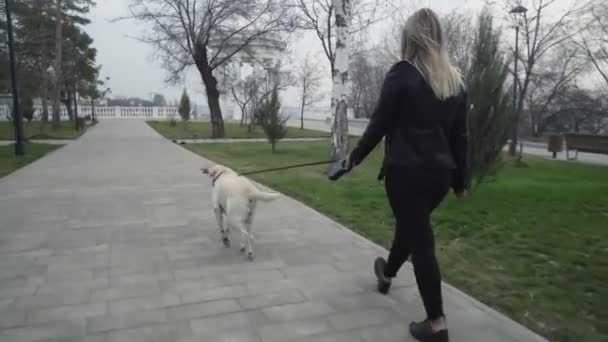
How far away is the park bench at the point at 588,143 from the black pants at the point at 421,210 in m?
14.9

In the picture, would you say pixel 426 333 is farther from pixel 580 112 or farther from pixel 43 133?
pixel 580 112

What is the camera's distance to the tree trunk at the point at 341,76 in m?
9.62

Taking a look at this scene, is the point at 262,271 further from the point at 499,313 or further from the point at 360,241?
the point at 499,313

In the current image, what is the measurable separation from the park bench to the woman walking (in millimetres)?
14776

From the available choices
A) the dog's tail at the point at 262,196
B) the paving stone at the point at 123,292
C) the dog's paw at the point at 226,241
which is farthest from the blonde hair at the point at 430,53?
the dog's paw at the point at 226,241

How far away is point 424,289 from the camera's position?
8.49ft

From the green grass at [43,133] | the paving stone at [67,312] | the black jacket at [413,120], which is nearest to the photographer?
the black jacket at [413,120]

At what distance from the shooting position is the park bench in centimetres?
1424

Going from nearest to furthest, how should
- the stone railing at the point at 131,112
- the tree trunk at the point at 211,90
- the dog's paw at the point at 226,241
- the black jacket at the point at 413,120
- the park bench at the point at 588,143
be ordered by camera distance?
the black jacket at the point at 413,120, the dog's paw at the point at 226,241, the park bench at the point at 588,143, the tree trunk at the point at 211,90, the stone railing at the point at 131,112

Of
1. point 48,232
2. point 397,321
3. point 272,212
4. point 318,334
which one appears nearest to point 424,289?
point 397,321

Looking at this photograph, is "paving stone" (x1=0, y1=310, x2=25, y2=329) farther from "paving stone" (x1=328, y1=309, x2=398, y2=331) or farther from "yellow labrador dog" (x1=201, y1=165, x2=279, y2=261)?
"paving stone" (x1=328, y1=309, x2=398, y2=331)

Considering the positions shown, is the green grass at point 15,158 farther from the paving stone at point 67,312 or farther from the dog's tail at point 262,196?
the dog's tail at point 262,196

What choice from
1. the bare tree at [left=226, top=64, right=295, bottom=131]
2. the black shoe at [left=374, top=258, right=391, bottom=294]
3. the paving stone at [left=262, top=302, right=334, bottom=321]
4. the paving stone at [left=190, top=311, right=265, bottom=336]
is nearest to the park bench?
the black shoe at [left=374, top=258, right=391, bottom=294]

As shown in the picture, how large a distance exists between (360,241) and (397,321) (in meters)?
1.95
